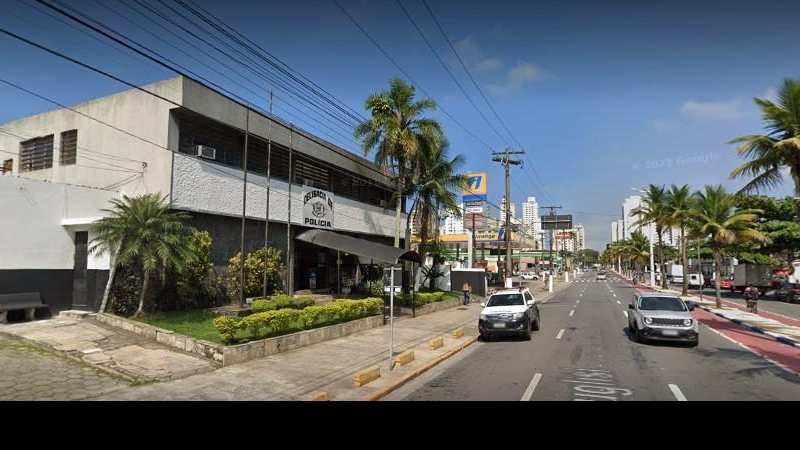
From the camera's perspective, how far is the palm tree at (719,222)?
2888 centimetres

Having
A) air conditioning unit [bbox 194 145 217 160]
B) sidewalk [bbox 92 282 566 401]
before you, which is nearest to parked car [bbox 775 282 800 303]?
sidewalk [bbox 92 282 566 401]

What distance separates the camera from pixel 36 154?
64.8 ft

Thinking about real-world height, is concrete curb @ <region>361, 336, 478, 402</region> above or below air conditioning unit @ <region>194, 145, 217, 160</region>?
below

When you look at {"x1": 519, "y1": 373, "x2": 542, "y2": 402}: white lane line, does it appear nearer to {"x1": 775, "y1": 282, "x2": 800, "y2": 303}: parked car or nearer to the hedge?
the hedge

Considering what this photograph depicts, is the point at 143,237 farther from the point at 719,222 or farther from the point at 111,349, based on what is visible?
the point at 719,222

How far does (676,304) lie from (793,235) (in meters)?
35.9

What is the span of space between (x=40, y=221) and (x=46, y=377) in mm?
7497

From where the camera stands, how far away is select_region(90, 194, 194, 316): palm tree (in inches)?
533

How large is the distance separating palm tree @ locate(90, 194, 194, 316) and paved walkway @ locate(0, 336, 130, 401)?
3.25m
